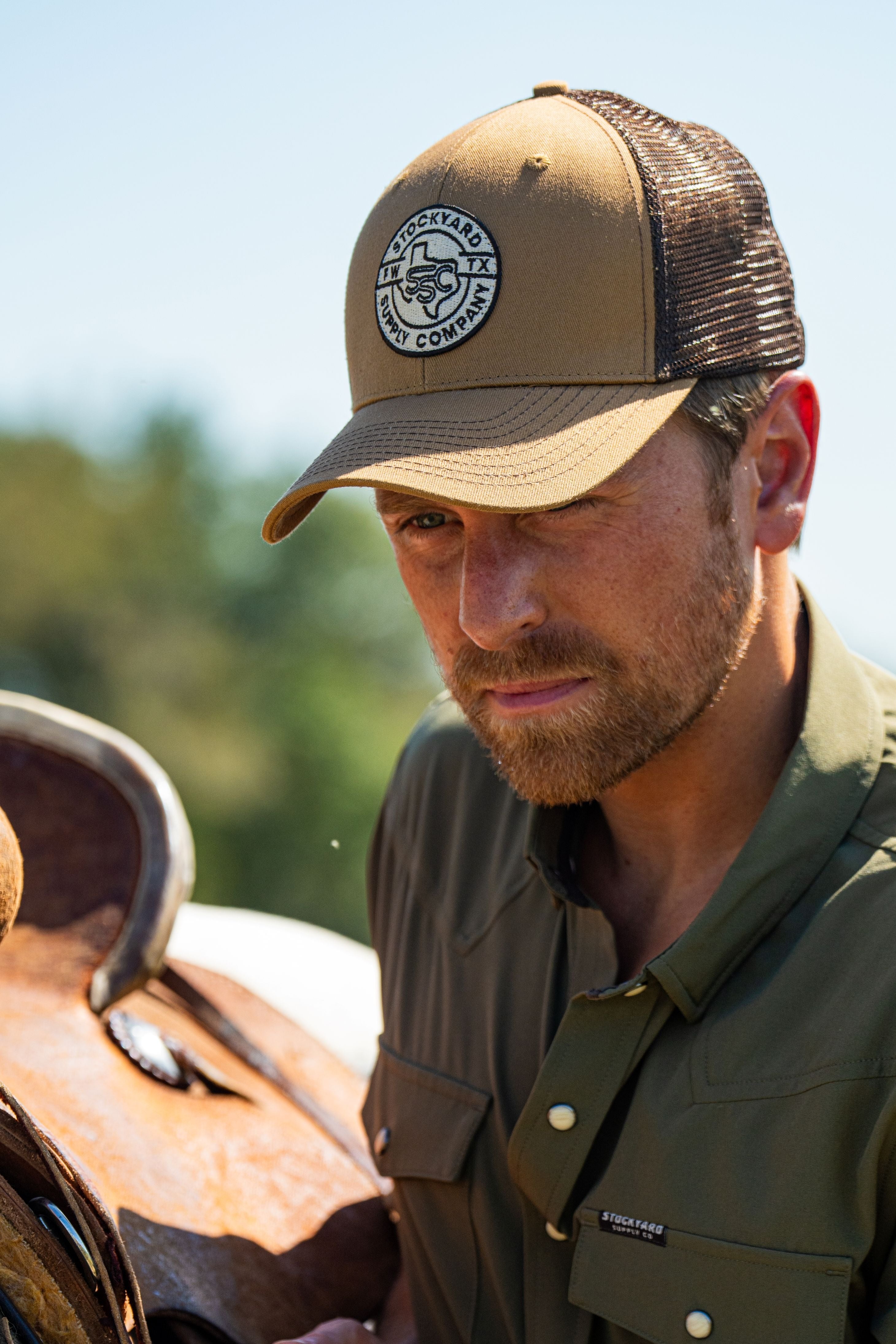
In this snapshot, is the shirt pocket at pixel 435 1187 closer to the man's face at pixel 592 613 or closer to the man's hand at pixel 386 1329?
the man's hand at pixel 386 1329

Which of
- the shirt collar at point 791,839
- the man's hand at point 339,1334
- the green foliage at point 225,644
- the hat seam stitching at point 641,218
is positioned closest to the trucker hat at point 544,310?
the hat seam stitching at point 641,218

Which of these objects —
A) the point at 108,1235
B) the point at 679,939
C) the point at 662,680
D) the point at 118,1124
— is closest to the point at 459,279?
the point at 662,680

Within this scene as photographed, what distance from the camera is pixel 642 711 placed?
1347mm

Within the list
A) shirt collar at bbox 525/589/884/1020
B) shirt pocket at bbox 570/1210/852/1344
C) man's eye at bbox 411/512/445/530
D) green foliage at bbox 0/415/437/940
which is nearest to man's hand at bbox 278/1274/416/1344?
shirt pocket at bbox 570/1210/852/1344

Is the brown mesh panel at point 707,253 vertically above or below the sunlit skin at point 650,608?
above

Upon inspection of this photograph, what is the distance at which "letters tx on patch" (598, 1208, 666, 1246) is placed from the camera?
4.00 feet

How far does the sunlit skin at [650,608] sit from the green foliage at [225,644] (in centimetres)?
2180

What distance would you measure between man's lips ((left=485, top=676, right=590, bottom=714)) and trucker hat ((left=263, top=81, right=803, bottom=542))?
0.23 meters

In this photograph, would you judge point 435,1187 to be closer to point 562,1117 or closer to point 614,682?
point 562,1117

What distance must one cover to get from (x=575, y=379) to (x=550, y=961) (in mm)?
691

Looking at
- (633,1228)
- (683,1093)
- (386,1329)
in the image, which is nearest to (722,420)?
(683,1093)

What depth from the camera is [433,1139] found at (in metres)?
1.52

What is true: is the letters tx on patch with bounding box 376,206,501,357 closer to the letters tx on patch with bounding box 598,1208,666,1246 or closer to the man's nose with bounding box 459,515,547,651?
the man's nose with bounding box 459,515,547,651

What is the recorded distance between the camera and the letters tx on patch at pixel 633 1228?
1.22 m
